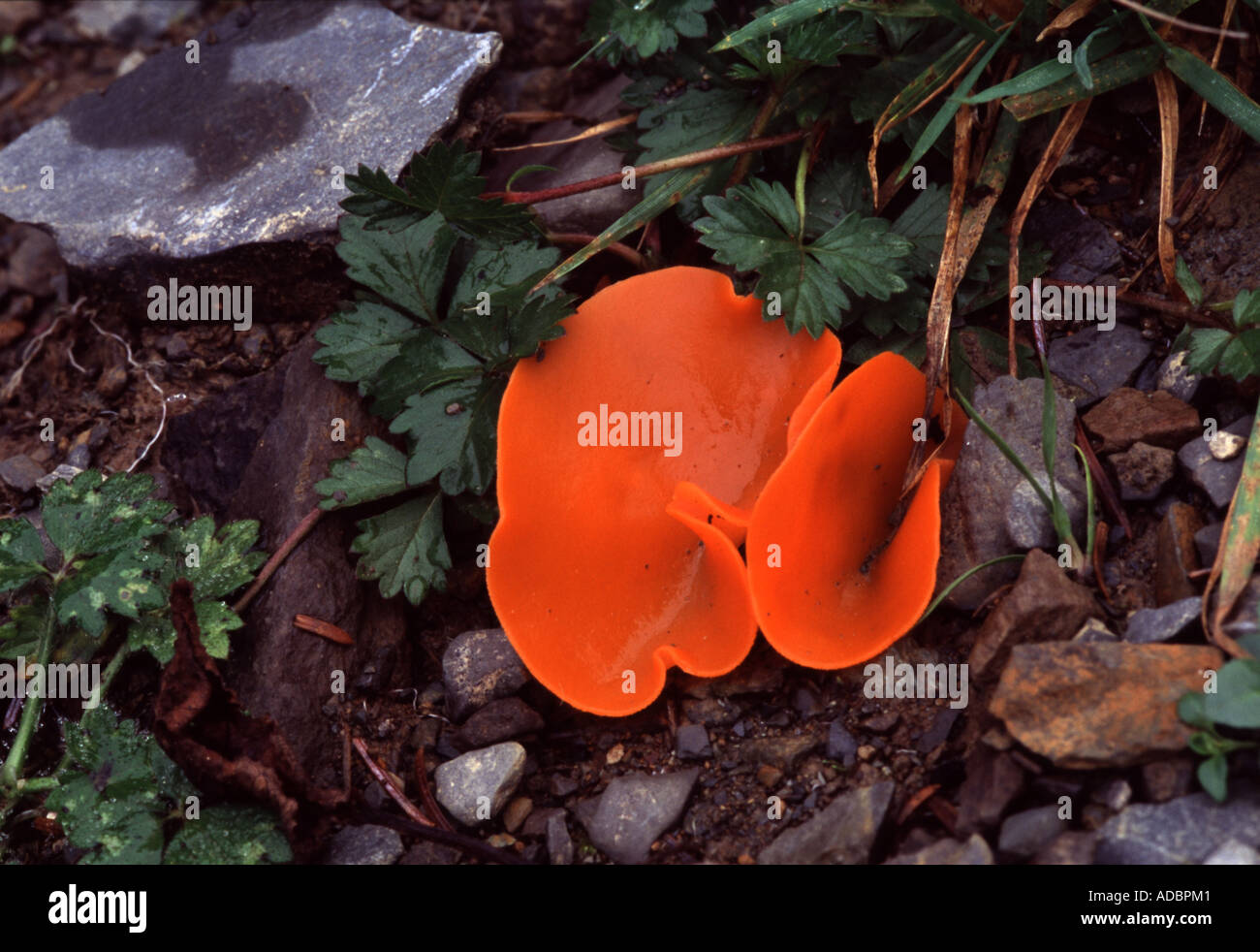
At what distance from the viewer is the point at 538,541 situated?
2746 millimetres

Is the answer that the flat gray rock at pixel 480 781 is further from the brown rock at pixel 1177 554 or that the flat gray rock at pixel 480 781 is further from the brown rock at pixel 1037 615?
the brown rock at pixel 1177 554

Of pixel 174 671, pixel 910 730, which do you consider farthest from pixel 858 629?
pixel 174 671

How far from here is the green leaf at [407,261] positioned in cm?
303

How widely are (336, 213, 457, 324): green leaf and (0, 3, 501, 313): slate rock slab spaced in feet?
1.36

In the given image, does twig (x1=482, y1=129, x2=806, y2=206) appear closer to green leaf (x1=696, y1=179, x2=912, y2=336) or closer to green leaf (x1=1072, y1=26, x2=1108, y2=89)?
green leaf (x1=696, y1=179, x2=912, y2=336)

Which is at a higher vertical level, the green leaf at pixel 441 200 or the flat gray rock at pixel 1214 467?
the green leaf at pixel 441 200

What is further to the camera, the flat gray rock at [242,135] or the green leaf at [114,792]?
the flat gray rock at [242,135]

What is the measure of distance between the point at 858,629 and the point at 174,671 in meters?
1.68

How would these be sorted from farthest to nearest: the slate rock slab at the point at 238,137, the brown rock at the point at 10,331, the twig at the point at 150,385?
the brown rock at the point at 10,331
the slate rock slab at the point at 238,137
the twig at the point at 150,385
